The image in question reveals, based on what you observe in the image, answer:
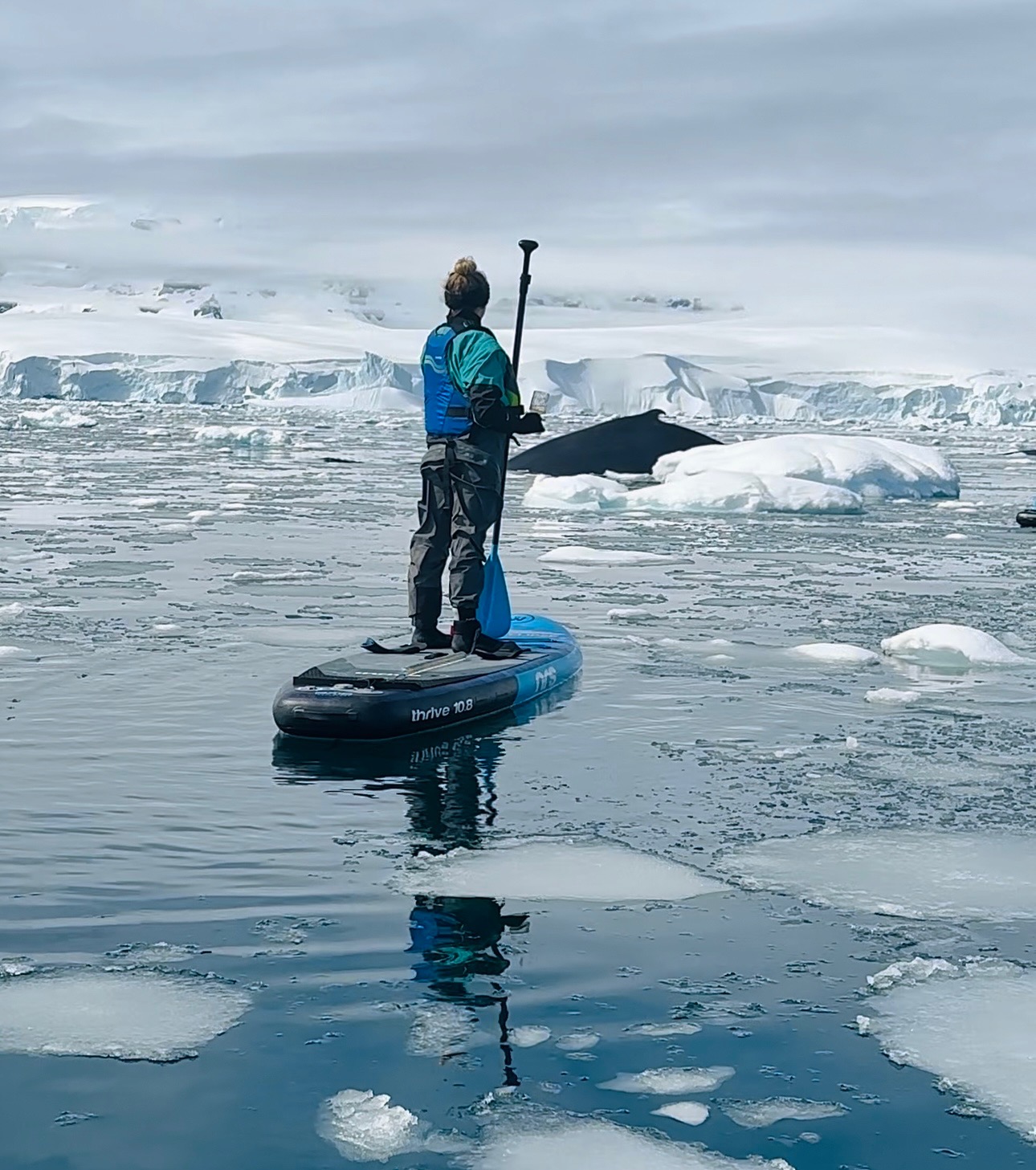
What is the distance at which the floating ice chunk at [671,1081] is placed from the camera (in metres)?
3.29

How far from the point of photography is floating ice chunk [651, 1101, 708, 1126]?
3160mm

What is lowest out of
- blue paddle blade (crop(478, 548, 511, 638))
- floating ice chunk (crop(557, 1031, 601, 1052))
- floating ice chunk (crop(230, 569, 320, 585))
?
floating ice chunk (crop(557, 1031, 601, 1052))

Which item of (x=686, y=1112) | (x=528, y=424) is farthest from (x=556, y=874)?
(x=528, y=424)

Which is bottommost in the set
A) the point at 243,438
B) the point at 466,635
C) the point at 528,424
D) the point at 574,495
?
the point at 466,635

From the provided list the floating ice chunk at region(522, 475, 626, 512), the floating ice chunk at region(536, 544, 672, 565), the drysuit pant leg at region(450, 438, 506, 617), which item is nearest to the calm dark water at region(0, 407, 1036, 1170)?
the drysuit pant leg at region(450, 438, 506, 617)

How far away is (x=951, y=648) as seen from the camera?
8641mm

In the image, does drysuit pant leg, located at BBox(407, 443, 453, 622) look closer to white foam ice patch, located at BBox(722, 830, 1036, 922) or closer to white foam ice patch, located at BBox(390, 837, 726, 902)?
white foam ice patch, located at BBox(390, 837, 726, 902)

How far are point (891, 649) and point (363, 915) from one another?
16.9ft

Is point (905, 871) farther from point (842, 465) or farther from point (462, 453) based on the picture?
point (842, 465)

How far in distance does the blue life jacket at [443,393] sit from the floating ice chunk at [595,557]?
6.13 m

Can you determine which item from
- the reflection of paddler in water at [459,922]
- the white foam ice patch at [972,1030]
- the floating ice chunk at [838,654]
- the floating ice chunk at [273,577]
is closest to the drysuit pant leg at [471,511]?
the reflection of paddler in water at [459,922]

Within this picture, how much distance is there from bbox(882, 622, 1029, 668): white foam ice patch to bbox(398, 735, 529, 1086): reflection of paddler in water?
11.1 ft

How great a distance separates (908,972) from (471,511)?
13.0 ft

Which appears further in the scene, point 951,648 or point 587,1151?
point 951,648
